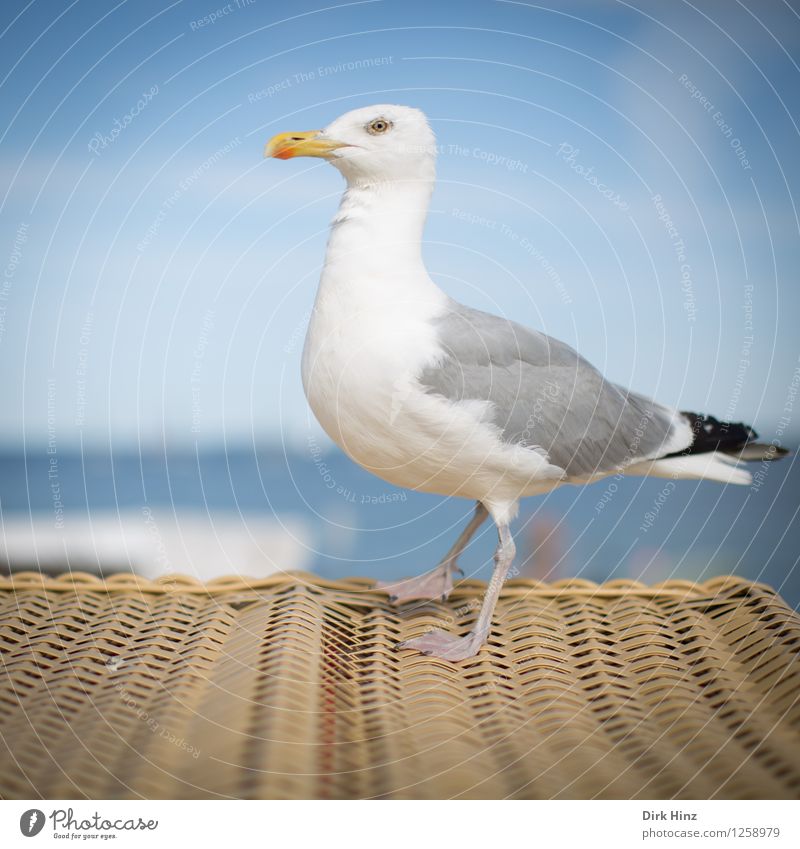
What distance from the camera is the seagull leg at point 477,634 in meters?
1.11

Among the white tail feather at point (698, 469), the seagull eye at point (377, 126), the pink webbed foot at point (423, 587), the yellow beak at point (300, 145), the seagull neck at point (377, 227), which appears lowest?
the pink webbed foot at point (423, 587)

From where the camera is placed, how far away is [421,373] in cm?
105

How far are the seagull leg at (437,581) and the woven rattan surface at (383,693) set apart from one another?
0.02 m

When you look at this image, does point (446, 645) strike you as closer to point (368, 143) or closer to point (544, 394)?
point (544, 394)

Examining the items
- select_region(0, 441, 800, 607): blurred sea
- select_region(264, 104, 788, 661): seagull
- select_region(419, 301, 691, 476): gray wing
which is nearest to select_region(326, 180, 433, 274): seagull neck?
select_region(264, 104, 788, 661): seagull

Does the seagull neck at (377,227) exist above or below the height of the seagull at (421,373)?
above

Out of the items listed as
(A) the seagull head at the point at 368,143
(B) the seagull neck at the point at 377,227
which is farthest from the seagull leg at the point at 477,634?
(A) the seagull head at the point at 368,143

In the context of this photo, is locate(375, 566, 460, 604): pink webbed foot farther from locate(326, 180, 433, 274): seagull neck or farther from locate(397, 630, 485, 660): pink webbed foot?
locate(326, 180, 433, 274): seagull neck

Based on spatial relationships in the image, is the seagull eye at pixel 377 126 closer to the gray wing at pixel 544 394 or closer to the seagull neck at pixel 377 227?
the seagull neck at pixel 377 227

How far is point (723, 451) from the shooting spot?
4.18ft

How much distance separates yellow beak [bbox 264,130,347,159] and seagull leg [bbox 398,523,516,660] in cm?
54

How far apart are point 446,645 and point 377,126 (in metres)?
0.67
